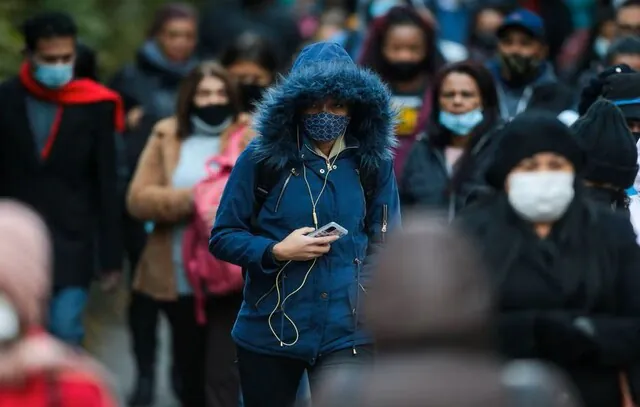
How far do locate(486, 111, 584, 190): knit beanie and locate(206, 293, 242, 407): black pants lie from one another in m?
3.15

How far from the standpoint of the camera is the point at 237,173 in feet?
23.4

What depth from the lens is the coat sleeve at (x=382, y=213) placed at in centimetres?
721

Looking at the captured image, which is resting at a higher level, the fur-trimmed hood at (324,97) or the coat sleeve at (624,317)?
the fur-trimmed hood at (324,97)

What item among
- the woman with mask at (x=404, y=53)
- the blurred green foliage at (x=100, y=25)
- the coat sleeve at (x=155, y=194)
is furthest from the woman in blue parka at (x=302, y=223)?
→ the blurred green foliage at (x=100, y=25)

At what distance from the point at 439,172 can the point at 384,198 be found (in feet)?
8.51

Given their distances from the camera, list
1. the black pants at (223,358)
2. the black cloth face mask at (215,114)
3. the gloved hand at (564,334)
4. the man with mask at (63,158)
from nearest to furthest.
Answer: the gloved hand at (564,334) < the black pants at (223,358) < the black cloth face mask at (215,114) < the man with mask at (63,158)

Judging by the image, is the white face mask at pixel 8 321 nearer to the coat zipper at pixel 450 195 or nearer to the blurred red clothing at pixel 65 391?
the blurred red clothing at pixel 65 391

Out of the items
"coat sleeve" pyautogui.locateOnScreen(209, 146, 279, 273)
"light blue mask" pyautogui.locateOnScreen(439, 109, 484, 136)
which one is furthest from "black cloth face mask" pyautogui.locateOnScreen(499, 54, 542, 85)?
"coat sleeve" pyautogui.locateOnScreen(209, 146, 279, 273)

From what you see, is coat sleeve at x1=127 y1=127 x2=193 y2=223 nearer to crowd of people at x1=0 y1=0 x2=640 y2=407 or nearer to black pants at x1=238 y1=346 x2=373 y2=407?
crowd of people at x1=0 y1=0 x2=640 y2=407

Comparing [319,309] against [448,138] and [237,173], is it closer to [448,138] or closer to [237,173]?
[237,173]

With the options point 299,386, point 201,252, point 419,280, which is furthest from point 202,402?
point 419,280

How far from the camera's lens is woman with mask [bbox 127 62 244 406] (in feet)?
32.2

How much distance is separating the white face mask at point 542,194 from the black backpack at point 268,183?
2.77 feet

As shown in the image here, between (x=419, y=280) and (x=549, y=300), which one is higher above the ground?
(x=419, y=280)
